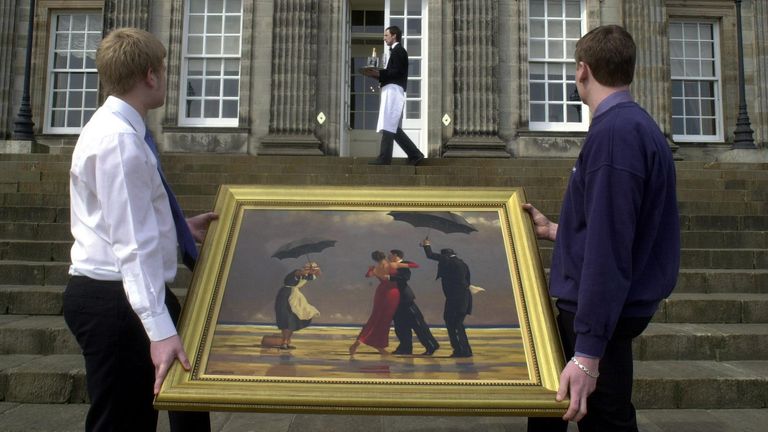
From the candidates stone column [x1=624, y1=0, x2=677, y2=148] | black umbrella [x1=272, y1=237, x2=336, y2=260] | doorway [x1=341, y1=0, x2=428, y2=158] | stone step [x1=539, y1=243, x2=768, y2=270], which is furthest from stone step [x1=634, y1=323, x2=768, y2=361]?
stone column [x1=624, y1=0, x2=677, y2=148]

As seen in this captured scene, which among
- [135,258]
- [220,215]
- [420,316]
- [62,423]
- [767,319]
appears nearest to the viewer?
[135,258]

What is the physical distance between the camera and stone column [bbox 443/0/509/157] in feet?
39.7

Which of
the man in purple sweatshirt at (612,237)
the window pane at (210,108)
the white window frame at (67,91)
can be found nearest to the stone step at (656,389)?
the man in purple sweatshirt at (612,237)

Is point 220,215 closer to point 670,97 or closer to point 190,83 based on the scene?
point 190,83

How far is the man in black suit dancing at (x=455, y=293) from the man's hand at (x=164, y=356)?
3.18ft

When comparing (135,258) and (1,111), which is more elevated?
(1,111)

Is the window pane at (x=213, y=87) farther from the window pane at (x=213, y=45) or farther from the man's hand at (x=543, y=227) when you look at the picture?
the man's hand at (x=543, y=227)

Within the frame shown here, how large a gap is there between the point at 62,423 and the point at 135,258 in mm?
2498

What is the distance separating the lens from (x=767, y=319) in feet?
16.4

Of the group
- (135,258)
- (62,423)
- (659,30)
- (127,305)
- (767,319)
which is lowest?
(62,423)

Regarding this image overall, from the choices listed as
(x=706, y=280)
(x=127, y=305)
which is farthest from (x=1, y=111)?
(x=706, y=280)

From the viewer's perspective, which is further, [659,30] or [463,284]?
[659,30]

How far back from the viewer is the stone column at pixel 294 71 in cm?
1195

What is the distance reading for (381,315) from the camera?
212cm
